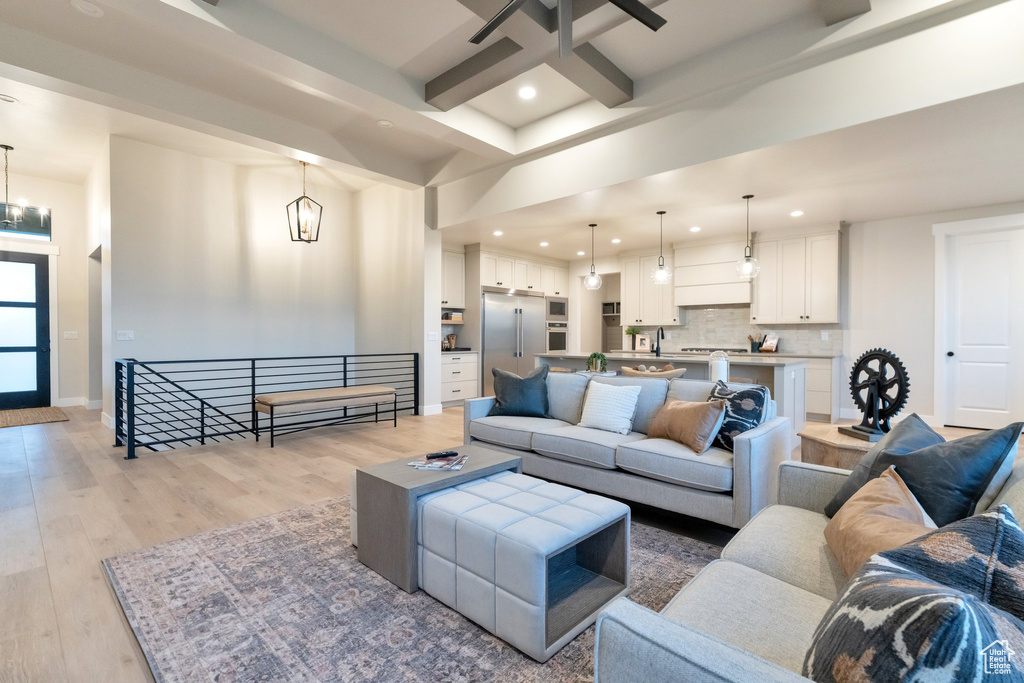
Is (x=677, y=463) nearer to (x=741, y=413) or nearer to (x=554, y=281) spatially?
(x=741, y=413)

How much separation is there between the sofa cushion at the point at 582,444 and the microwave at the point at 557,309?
17.5 ft

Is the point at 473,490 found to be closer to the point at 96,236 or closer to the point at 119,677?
the point at 119,677

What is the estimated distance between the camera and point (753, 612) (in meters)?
1.17

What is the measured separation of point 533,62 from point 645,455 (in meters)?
2.81

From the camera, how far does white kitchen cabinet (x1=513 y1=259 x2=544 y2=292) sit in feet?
26.1

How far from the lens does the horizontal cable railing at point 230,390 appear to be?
497 centimetres

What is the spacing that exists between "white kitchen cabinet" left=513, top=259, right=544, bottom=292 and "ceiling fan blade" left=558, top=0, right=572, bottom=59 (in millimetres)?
5279

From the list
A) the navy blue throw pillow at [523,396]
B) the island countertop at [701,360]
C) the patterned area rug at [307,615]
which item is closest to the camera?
the patterned area rug at [307,615]

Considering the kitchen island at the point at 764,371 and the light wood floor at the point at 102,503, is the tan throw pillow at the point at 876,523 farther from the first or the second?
the kitchen island at the point at 764,371

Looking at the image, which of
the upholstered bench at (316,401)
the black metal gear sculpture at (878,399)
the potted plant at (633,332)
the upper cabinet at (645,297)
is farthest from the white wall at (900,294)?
the upholstered bench at (316,401)

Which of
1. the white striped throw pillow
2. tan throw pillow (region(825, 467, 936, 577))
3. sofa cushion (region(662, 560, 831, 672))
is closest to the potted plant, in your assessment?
the white striped throw pillow

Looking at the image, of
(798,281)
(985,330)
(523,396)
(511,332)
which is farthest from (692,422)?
(511,332)

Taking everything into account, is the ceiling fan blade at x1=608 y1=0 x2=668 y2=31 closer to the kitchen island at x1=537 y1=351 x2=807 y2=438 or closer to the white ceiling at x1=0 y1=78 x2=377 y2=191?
the kitchen island at x1=537 y1=351 x2=807 y2=438

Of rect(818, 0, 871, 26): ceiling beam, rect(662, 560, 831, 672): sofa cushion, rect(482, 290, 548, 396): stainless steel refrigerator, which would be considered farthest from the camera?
rect(482, 290, 548, 396): stainless steel refrigerator
